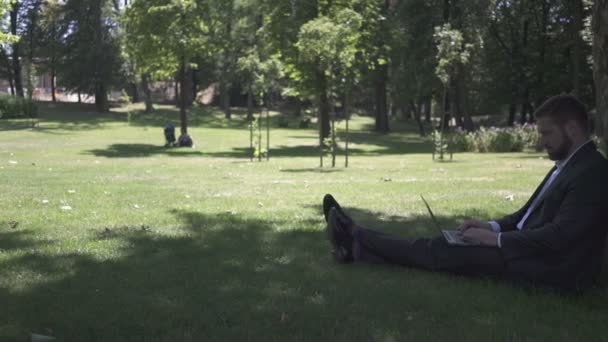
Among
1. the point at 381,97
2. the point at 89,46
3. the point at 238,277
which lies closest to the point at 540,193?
the point at 238,277

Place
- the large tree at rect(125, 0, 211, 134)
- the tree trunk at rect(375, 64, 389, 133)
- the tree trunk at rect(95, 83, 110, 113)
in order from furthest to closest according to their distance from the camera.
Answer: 1. the tree trunk at rect(95, 83, 110, 113)
2. the tree trunk at rect(375, 64, 389, 133)
3. the large tree at rect(125, 0, 211, 134)

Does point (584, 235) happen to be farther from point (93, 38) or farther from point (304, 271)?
point (93, 38)

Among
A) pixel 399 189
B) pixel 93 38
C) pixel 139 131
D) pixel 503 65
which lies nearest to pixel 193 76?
pixel 93 38

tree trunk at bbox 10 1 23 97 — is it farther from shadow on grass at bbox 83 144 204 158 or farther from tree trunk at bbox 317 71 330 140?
tree trunk at bbox 317 71 330 140

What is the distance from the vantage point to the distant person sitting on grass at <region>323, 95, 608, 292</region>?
3.89 m

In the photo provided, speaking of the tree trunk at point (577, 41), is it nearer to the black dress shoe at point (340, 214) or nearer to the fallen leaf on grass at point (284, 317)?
the black dress shoe at point (340, 214)

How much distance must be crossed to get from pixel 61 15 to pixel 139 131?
2128cm

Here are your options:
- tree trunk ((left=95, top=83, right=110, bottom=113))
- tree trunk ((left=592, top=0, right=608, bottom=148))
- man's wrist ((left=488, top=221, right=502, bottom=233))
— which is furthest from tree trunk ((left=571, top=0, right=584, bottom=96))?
tree trunk ((left=95, top=83, right=110, bottom=113))

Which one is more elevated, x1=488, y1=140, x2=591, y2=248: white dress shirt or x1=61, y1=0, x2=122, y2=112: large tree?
x1=61, y1=0, x2=122, y2=112: large tree

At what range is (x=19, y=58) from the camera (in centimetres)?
5762

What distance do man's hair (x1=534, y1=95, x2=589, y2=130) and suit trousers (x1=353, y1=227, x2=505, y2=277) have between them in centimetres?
97

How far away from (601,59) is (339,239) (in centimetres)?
260

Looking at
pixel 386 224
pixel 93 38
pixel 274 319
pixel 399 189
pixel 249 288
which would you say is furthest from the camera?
pixel 93 38

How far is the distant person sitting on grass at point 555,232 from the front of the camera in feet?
12.8
